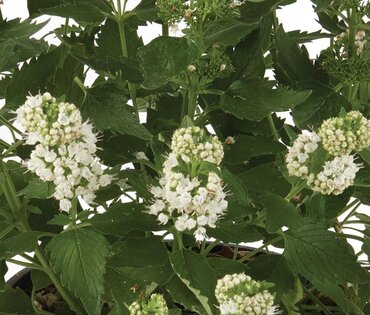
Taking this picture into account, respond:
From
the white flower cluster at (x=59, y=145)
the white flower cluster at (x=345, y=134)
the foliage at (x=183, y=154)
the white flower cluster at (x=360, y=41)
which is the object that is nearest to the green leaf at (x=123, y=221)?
the foliage at (x=183, y=154)

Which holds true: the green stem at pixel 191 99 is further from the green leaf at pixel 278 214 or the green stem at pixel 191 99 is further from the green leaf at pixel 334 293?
the green leaf at pixel 334 293

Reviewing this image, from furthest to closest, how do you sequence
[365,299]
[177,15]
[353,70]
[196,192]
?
[365,299]
[353,70]
[177,15]
[196,192]

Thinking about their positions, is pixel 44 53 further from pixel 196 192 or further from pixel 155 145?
pixel 196 192

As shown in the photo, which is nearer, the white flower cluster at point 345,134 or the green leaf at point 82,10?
the white flower cluster at point 345,134

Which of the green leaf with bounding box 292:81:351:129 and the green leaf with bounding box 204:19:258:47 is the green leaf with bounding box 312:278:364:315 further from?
the green leaf with bounding box 204:19:258:47

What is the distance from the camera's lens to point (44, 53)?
0.91 m

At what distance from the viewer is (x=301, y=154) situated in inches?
29.5

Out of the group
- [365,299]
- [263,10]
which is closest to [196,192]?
[263,10]

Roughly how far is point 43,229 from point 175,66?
33 centimetres

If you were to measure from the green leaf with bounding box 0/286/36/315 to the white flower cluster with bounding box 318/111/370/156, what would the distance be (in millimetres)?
498

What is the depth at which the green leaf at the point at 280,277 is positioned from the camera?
0.92m

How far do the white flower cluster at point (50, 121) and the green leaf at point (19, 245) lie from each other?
0.17 metres

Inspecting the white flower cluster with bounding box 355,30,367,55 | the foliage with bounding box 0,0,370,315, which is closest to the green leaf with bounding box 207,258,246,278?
the foliage with bounding box 0,0,370,315

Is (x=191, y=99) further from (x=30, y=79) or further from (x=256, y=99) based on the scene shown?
(x=30, y=79)
